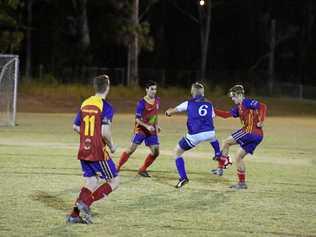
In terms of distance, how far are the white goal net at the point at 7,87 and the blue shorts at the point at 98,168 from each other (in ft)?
58.3

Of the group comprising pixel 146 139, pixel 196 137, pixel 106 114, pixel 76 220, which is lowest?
pixel 76 220

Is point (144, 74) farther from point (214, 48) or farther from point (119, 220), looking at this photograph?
point (119, 220)

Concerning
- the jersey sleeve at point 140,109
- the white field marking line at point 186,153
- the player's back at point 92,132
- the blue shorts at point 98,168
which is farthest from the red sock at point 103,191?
the white field marking line at point 186,153

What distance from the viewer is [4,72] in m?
27.4

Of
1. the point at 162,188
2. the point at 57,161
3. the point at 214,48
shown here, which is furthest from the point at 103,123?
the point at 214,48

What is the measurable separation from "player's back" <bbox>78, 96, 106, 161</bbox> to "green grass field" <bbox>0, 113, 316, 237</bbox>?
2.89ft

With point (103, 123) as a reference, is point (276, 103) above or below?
below

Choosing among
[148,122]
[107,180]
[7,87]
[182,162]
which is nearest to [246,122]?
[182,162]

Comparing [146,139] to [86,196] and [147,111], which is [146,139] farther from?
[86,196]

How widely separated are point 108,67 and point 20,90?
15.5 m

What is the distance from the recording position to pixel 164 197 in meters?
11.3

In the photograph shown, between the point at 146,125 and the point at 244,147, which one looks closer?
the point at 244,147

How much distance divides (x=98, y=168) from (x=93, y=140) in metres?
0.39

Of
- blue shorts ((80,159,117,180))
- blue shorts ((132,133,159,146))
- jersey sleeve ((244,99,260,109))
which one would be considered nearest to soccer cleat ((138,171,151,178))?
blue shorts ((132,133,159,146))
